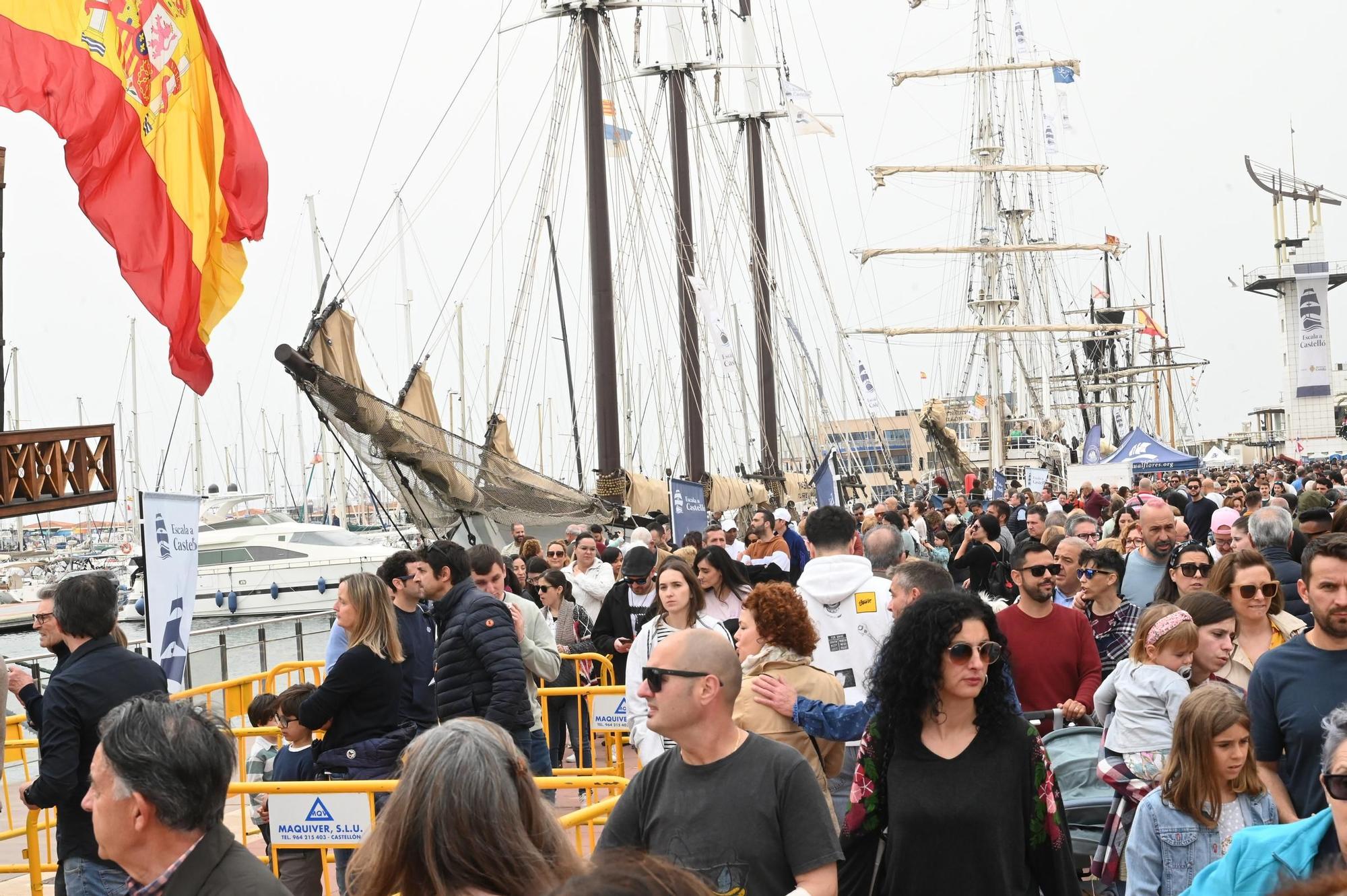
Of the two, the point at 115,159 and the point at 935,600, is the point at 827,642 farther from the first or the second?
the point at 115,159

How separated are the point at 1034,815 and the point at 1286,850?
1.13 metres

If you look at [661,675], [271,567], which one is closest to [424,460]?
[661,675]

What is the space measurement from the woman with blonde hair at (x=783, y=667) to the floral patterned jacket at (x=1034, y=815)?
63cm

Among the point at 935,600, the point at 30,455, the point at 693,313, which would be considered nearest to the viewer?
the point at 935,600

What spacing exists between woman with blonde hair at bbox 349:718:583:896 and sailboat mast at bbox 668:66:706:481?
34.4 metres

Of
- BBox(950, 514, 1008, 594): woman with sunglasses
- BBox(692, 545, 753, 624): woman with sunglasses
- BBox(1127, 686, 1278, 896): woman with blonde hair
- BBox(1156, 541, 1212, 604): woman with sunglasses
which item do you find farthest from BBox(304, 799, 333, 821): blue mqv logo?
BBox(950, 514, 1008, 594): woman with sunglasses

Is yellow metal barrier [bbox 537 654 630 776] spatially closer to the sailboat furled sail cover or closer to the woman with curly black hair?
the woman with curly black hair

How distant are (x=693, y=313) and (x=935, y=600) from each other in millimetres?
37003

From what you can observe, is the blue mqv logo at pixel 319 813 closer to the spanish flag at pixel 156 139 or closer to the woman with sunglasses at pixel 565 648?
the woman with sunglasses at pixel 565 648

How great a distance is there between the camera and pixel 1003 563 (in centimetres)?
1286

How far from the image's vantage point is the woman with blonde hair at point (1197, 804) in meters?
4.37

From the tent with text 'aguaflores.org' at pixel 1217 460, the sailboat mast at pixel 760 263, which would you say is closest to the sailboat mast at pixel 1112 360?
the tent with text 'aguaflores.org' at pixel 1217 460

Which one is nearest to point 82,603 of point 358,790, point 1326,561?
point 358,790

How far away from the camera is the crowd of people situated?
10.5 feet
